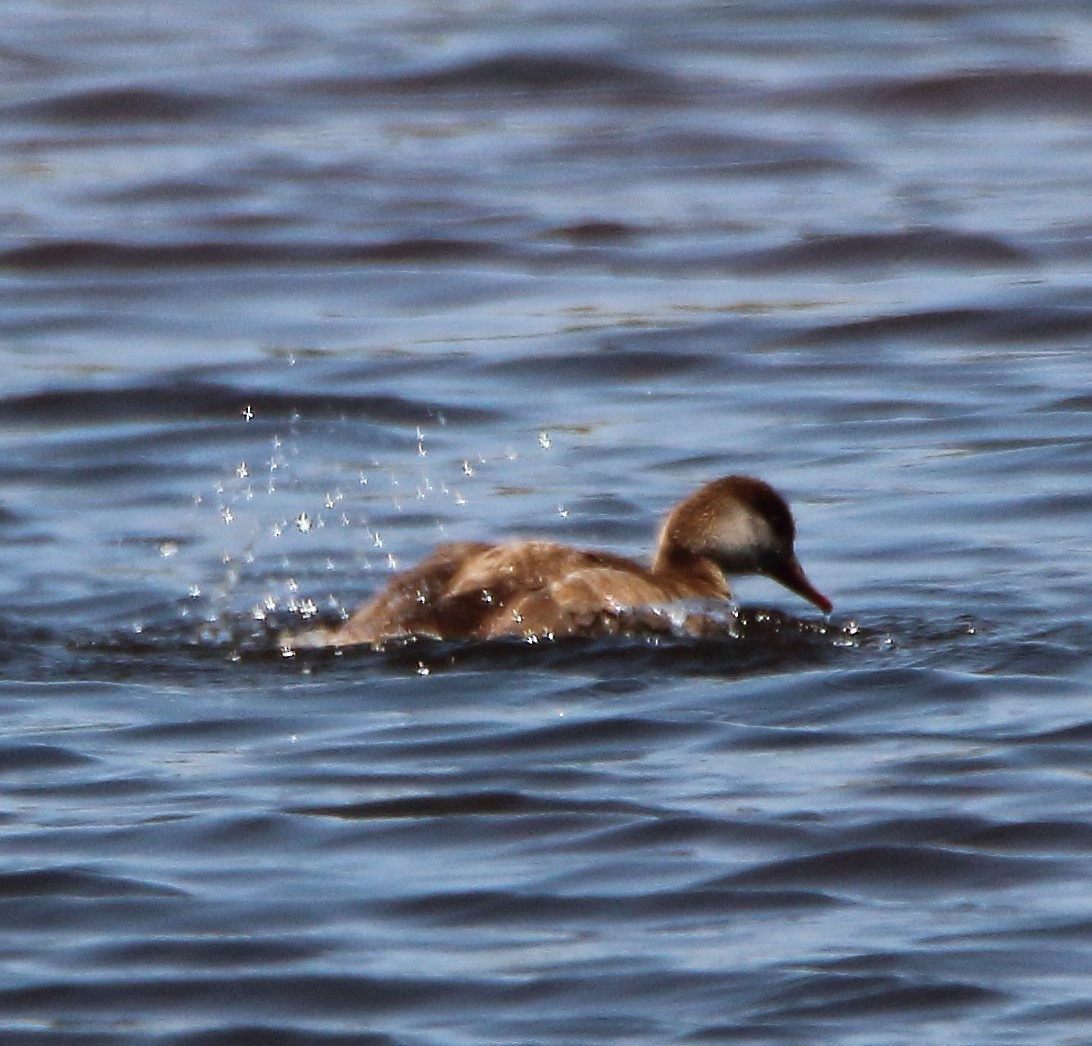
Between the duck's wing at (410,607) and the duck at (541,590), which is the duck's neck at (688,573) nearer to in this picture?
the duck at (541,590)

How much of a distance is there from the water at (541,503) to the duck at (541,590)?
0.10m

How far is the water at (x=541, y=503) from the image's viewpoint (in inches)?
263

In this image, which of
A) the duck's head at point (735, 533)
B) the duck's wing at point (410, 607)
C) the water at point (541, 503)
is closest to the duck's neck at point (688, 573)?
the duck's head at point (735, 533)

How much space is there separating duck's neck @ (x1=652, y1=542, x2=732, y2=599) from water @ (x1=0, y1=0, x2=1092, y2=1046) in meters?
0.18

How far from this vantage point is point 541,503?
1129 centimetres

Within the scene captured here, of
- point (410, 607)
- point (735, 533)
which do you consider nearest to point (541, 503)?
point (735, 533)

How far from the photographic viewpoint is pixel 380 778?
26.0ft

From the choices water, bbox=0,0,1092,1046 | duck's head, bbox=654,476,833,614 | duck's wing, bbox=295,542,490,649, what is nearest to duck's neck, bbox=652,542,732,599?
duck's head, bbox=654,476,833,614

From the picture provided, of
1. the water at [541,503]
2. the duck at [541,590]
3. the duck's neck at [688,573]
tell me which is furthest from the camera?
the duck's neck at [688,573]

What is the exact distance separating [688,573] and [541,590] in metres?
0.96

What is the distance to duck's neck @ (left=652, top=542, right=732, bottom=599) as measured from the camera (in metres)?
9.80

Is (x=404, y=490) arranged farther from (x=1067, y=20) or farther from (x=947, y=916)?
(x=1067, y=20)

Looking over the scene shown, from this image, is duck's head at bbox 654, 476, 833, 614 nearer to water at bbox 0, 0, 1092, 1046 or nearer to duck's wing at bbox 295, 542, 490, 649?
water at bbox 0, 0, 1092, 1046

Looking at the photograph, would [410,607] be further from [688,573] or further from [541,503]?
[541,503]
